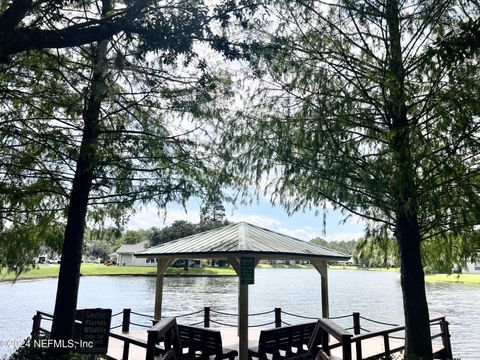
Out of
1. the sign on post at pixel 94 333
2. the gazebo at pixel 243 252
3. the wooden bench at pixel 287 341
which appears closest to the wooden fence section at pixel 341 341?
the wooden bench at pixel 287 341

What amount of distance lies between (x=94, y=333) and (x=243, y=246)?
2.73 m

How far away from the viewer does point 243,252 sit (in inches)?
265

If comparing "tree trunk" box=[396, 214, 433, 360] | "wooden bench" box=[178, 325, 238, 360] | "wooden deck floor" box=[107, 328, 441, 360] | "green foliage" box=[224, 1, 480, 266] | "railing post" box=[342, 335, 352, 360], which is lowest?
"wooden deck floor" box=[107, 328, 441, 360]

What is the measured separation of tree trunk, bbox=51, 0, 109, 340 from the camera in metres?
5.94

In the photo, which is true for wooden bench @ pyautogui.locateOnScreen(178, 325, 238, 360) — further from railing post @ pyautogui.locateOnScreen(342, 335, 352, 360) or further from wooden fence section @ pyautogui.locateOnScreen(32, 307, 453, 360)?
railing post @ pyautogui.locateOnScreen(342, 335, 352, 360)

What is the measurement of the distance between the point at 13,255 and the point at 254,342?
477 centimetres

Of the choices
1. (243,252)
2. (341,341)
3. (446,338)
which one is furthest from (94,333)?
(446,338)

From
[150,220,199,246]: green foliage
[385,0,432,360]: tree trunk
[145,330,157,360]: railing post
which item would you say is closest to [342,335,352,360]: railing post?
[385,0,432,360]: tree trunk

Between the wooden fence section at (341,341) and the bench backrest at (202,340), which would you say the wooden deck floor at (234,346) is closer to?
the wooden fence section at (341,341)

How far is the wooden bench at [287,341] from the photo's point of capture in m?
6.32

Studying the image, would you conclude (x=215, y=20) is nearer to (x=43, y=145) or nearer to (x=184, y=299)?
(x=43, y=145)

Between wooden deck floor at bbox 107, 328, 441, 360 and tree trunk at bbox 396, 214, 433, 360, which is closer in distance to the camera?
tree trunk at bbox 396, 214, 433, 360

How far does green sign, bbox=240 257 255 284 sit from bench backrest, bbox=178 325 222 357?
980mm

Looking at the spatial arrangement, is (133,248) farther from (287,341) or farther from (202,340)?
(287,341)
